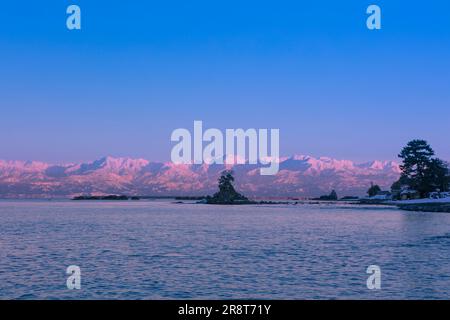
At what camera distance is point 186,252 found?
5056 cm

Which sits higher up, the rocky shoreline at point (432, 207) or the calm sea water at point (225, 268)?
the calm sea water at point (225, 268)

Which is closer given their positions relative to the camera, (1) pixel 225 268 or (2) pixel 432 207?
(1) pixel 225 268

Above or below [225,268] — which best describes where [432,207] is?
below

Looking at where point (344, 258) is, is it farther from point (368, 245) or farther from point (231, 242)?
point (231, 242)

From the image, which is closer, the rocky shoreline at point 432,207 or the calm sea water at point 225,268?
the calm sea water at point 225,268

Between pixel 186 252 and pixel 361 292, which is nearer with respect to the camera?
pixel 361 292

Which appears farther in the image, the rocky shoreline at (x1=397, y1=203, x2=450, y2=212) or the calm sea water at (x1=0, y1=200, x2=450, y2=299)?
the rocky shoreline at (x1=397, y1=203, x2=450, y2=212)

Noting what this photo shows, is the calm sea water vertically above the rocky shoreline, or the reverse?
the calm sea water
